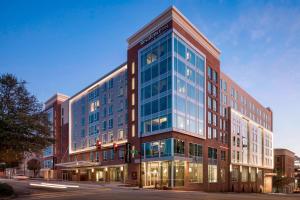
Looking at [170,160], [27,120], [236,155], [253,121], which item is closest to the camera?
[27,120]

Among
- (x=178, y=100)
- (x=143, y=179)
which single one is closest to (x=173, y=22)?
(x=178, y=100)

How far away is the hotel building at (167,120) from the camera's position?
5422 cm

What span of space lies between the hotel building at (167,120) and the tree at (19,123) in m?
11.4

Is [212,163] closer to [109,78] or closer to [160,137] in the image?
[160,137]

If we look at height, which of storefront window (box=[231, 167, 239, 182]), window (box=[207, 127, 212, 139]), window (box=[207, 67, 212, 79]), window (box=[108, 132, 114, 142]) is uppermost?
window (box=[207, 67, 212, 79])

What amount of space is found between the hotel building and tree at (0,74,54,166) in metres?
11.4

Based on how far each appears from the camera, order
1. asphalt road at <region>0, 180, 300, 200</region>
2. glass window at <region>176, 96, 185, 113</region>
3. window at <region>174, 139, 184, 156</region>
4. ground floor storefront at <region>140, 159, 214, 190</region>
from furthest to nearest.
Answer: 1. glass window at <region>176, 96, 185, 113</region>
2. window at <region>174, 139, 184, 156</region>
3. ground floor storefront at <region>140, 159, 214, 190</region>
4. asphalt road at <region>0, 180, 300, 200</region>

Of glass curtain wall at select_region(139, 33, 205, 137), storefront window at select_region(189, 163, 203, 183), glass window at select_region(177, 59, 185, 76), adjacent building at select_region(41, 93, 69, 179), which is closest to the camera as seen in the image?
glass curtain wall at select_region(139, 33, 205, 137)

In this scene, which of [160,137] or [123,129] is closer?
[160,137]

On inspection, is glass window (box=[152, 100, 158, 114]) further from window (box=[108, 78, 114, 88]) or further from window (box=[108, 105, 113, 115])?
window (box=[108, 78, 114, 88])

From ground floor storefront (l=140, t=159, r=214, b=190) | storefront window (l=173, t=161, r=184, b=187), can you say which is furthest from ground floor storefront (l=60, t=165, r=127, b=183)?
storefront window (l=173, t=161, r=184, b=187)

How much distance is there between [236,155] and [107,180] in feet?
101

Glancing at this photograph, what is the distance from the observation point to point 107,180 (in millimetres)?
73125

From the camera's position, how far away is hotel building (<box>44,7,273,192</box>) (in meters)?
54.2
